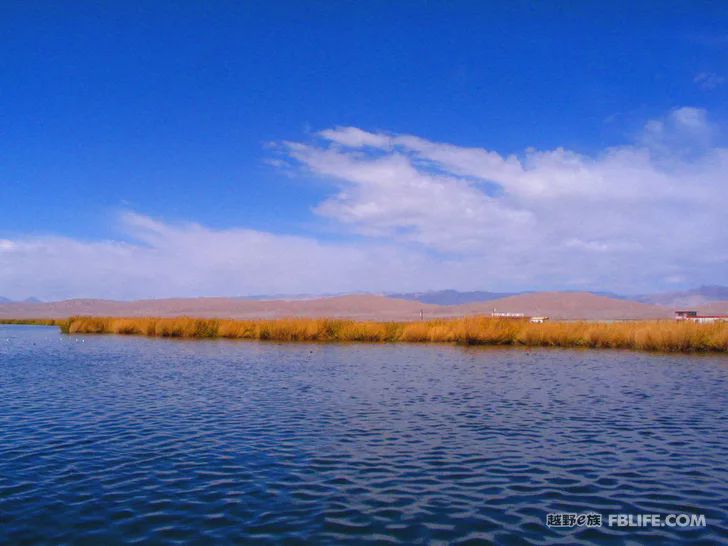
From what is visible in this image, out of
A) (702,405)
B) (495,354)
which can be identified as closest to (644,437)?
(702,405)

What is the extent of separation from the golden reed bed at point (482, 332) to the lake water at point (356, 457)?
39.3 ft

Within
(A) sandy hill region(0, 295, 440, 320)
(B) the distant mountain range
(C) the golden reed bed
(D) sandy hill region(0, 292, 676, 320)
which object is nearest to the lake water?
(C) the golden reed bed

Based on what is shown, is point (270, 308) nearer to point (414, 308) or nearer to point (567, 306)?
point (414, 308)

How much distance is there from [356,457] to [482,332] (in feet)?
88.7

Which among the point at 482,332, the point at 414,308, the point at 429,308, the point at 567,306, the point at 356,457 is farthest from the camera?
the point at 429,308

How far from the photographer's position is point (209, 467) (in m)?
10.6

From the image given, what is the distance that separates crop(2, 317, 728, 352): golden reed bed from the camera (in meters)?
32.5

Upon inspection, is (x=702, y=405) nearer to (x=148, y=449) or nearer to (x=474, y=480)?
(x=474, y=480)

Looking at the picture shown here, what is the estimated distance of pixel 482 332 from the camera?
37.2 metres

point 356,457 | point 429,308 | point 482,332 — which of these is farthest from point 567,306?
point 356,457

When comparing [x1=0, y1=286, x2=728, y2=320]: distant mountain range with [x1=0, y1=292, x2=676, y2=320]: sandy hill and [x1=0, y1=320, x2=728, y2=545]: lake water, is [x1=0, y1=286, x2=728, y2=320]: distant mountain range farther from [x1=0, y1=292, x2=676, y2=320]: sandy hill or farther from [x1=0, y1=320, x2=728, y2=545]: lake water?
Answer: [x1=0, y1=320, x2=728, y2=545]: lake water

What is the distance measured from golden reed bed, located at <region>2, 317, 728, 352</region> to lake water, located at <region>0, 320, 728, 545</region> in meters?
12.0

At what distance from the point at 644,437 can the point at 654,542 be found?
557cm

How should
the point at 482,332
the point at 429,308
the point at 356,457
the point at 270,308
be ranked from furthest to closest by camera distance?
the point at 270,308, the point at 429,308, the point at 482,332, the point at 356,457
